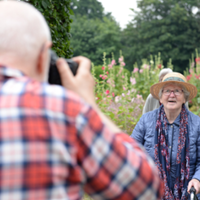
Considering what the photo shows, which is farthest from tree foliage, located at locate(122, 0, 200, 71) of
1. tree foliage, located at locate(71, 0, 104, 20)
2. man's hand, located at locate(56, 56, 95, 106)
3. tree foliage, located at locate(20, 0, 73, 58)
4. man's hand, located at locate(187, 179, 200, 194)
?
man's hand, located at locate(56, 56, 95, 106)

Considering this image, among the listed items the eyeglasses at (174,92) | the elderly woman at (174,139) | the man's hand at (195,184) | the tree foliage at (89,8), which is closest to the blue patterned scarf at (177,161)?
the elderly woman at (174,139)

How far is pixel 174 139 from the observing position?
8.45 ft

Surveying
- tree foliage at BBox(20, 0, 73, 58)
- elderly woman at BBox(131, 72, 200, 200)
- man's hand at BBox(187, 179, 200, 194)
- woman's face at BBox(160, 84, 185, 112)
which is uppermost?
tree foliage at BBox(20, 0, 73, 58)

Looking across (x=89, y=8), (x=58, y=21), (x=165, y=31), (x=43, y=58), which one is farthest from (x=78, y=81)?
(x=89, y=8)

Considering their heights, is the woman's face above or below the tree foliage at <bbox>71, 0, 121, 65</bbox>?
below

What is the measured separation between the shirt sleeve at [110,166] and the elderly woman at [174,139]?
172cm

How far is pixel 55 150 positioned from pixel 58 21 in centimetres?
265

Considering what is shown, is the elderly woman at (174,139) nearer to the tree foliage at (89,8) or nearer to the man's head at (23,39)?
the man's head at (23,39)

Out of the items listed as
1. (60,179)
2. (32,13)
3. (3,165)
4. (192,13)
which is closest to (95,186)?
(60,179)

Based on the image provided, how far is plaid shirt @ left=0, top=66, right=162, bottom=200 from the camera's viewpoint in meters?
0.68

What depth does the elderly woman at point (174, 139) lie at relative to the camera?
2443 millimetres

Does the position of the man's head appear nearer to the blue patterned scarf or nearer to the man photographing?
the man photographing

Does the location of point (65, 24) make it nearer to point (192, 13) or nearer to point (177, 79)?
point (177, 79)

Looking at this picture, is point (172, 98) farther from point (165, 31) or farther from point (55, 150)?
point (165, 31)
